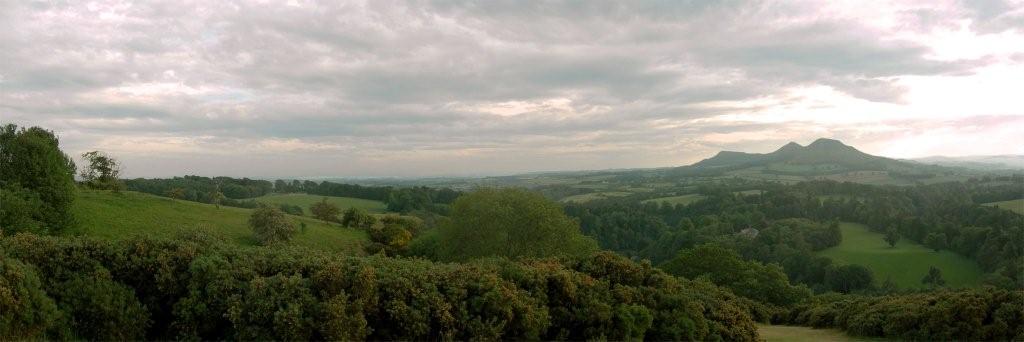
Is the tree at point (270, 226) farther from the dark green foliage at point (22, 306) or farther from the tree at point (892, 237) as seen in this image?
the tree at point (892, 237)

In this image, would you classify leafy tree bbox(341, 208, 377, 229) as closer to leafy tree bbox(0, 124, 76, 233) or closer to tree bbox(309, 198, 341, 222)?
tree bbox(309, 198, 341, 222)

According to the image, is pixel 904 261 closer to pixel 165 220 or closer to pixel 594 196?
pixel 165 220

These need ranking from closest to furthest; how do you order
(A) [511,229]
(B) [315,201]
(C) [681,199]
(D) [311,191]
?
(A) [511,229] < (B) [315,201] < (D) [311,191] < (C) [681,199]

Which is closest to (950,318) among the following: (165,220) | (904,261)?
(165,220)

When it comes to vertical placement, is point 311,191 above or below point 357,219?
above

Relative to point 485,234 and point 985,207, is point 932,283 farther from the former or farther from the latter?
point 485,234
